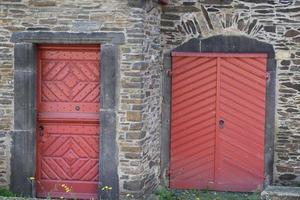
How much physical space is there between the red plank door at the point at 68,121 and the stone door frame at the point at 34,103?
208 mm

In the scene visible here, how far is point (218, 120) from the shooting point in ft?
33.6

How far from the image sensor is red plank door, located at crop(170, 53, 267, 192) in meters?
10.2

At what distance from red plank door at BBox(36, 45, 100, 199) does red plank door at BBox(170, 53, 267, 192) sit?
5.34ft

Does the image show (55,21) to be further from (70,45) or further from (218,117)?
(218,117)

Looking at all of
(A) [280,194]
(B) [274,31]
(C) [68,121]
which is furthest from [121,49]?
(A) [280,194]

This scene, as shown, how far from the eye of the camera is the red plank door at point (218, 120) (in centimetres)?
1016

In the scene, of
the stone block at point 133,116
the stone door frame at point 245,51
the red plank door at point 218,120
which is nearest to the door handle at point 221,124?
the red plank door at point 218,120

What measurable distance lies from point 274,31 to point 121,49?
2.72 meters

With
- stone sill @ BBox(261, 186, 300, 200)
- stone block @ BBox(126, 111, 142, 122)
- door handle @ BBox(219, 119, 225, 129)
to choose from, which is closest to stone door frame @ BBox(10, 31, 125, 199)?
stone block @ BBox(126, 111, 142, 122)

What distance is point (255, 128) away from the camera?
33.5 feet

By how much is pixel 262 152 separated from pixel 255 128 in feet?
Answer: 1.39

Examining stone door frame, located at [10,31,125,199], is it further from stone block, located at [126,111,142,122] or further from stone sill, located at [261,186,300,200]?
stone sill, located at [261,186,300,200]

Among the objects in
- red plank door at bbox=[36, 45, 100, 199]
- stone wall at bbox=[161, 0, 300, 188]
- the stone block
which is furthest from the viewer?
stone wall at bbox=[161, 0, 300, 188]

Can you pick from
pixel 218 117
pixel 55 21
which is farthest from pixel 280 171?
pixel 55 21
